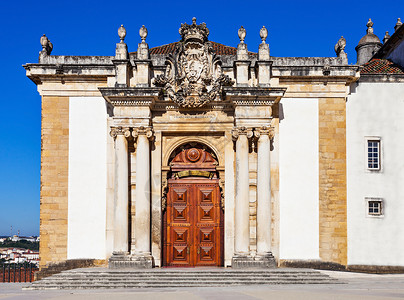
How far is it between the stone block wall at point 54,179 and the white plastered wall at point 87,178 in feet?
0.62

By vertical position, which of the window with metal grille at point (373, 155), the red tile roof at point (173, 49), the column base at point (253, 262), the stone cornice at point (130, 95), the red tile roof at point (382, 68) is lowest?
the column base at point (253, 262)

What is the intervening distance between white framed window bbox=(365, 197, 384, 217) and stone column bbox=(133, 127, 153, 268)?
720 cm

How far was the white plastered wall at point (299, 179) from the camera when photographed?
16.9 meters

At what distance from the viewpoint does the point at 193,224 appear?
56.4ft

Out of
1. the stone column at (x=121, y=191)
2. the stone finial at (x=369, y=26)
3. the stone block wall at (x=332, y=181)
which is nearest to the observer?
the stone column at (x=121, y=191)

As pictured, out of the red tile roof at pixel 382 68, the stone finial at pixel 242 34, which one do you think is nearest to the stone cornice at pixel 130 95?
the stone finial at pixel 242 34

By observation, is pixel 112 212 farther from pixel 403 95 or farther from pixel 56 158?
pixel 403 95

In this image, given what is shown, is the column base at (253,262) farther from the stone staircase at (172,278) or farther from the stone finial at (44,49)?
the stone finial at (44,49)

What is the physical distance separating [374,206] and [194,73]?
7409 millimetres

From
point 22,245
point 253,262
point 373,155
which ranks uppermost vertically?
point 373,155

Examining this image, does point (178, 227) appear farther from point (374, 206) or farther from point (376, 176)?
point (376, 176)

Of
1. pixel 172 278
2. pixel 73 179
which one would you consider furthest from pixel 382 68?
pixel 73 179

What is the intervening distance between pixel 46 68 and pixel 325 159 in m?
9.53

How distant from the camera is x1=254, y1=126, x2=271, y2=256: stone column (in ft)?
53.0
